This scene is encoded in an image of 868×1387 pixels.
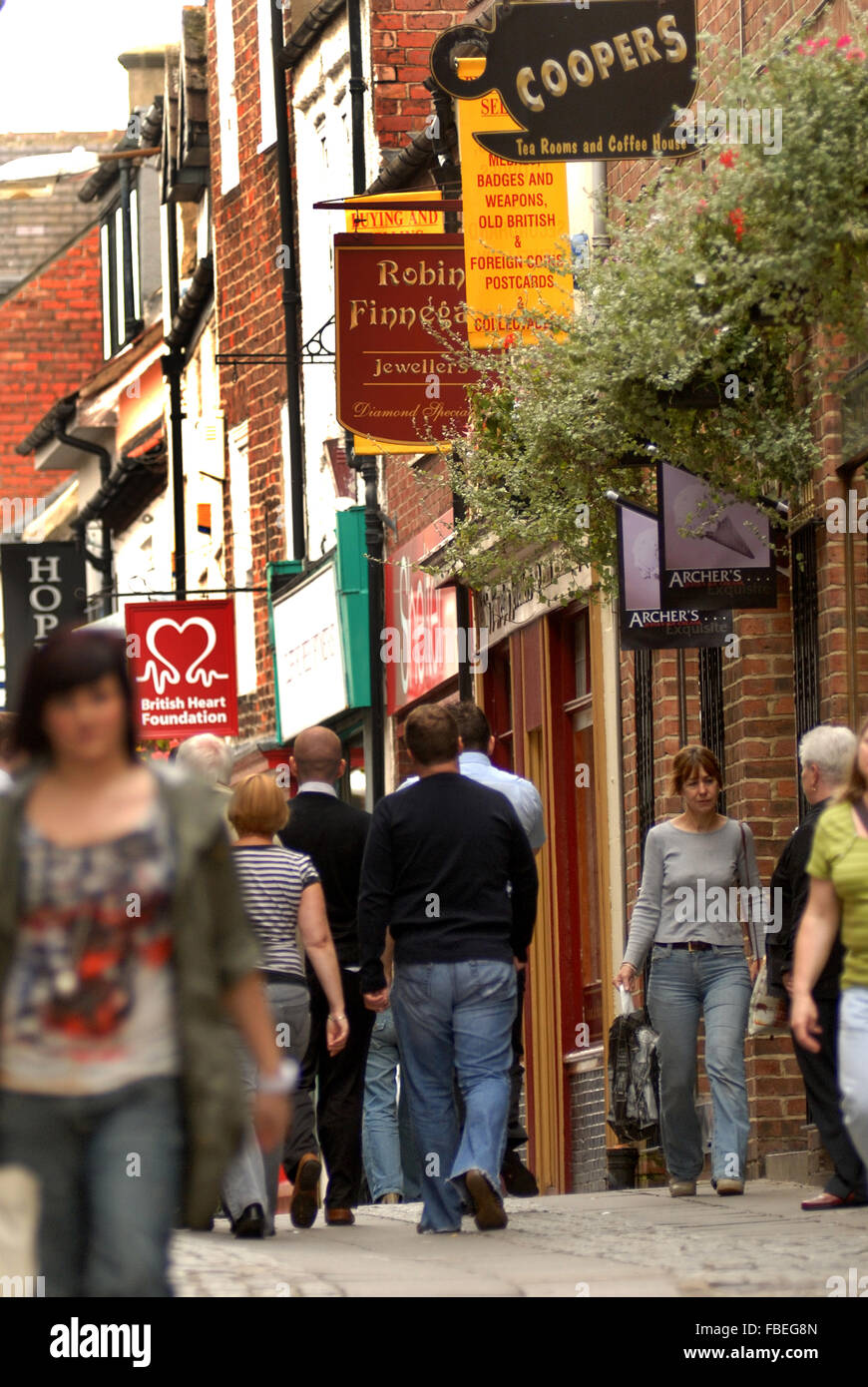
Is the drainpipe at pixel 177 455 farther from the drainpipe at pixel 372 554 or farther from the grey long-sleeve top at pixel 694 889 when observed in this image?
the grey long-sleeve top at pixel 694 889

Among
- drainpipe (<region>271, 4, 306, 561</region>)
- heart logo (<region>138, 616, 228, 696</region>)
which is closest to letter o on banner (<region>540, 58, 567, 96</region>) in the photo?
drainpipe (<region>271, 4, 306, 561</region>)

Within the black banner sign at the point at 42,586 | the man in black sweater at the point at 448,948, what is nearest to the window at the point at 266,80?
the black banner sign at the point at 42,586

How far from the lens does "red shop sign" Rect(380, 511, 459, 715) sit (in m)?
20.1

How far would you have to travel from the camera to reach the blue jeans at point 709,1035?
1154 centimetres

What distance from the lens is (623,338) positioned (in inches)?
422

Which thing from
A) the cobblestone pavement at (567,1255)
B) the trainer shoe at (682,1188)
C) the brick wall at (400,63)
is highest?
the brick wall at (400,63)

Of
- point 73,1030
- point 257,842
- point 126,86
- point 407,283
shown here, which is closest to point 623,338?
point 257,842

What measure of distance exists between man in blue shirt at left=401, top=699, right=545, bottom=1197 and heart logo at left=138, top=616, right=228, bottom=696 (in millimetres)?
14355

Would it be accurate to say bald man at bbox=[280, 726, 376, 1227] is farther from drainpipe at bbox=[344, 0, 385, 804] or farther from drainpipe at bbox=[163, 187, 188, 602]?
drainpipe at bbox=[163, 187, 188, 602]

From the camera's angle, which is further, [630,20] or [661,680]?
[661,680]

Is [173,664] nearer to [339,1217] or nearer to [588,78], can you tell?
[588,78]

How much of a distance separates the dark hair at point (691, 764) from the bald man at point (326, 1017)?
128cm
